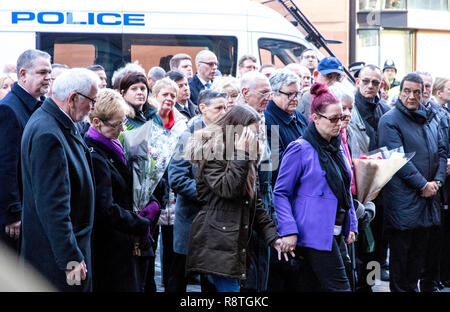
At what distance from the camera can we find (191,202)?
558cm

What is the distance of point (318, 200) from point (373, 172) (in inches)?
35.2

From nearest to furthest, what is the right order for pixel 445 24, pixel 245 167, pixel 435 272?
pixel 245 167
pixel 435 272
pixel 445 24

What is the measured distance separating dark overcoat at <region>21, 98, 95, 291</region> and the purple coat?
4.54 ft

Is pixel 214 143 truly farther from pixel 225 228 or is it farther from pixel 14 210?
pixel 14 210

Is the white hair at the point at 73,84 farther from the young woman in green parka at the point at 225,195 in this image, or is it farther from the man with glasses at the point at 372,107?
the man with glasses at the point at 372,107

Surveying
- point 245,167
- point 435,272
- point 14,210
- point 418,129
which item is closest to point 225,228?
point 245,167

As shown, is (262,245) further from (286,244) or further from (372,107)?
(372,107)

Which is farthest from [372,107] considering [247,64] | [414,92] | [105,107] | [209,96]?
[105,107]

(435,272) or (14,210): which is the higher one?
(14,210)

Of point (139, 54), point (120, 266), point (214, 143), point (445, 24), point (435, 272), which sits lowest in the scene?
point (435, 272)

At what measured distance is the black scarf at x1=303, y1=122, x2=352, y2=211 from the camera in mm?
5152

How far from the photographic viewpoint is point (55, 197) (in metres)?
4.12

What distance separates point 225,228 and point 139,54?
7.04m

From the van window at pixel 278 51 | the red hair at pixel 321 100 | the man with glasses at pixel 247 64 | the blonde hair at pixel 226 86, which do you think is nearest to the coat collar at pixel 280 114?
the red hair at pixel 321 100
